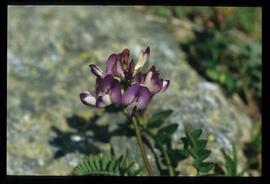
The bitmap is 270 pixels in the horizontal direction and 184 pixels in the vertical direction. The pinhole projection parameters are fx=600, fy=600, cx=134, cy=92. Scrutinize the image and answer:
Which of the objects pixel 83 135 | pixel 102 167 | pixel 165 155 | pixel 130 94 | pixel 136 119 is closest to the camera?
pixel 130 94

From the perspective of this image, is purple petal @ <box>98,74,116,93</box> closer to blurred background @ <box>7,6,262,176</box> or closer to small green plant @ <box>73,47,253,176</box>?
small green plant @ <box>73,47,253,176</box>

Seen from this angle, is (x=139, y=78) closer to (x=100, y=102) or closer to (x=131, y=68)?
(x=131, y=68)

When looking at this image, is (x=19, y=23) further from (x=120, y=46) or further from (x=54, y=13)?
(x=120, y=46)

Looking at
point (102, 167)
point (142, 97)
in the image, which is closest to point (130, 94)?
point (142, 97)

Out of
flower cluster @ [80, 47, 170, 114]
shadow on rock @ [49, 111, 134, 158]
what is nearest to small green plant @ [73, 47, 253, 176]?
flower cluster @ [80, 47, 170, 114]

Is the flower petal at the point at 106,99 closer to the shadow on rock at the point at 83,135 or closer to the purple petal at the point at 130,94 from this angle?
the purple petal at the point at 130,94

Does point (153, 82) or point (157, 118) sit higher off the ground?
point (153, 82)
